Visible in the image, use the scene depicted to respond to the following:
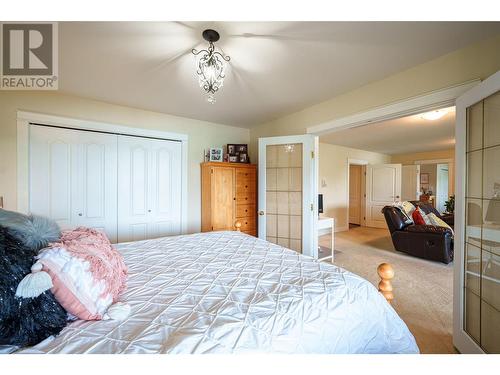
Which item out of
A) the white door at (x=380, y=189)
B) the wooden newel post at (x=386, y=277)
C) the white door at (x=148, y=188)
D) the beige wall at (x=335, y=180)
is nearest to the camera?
the wooden newel post at (x=386, y=277)

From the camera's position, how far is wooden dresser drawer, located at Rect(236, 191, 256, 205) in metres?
3.48

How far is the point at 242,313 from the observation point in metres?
0.89

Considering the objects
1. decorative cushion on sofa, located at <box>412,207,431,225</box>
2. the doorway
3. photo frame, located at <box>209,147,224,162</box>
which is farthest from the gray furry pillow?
the doorway

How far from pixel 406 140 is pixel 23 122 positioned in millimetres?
6887

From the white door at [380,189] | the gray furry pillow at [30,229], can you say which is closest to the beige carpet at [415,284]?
the white door at [380,189]

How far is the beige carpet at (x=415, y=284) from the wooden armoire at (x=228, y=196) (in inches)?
69.0

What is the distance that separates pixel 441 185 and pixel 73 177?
971cm

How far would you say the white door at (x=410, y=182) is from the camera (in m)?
6.47

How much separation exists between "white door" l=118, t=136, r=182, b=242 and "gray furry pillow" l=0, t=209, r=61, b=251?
1.99 metres

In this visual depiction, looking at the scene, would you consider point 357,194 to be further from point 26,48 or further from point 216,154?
point 26,48

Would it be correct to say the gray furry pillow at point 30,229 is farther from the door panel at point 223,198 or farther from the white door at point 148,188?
the door panel at point 223,198

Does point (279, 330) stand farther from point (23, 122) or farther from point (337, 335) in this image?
point (23, 122)

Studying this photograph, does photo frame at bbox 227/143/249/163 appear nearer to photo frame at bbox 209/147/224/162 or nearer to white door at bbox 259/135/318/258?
photo frame at bbox 209/147/224/162
